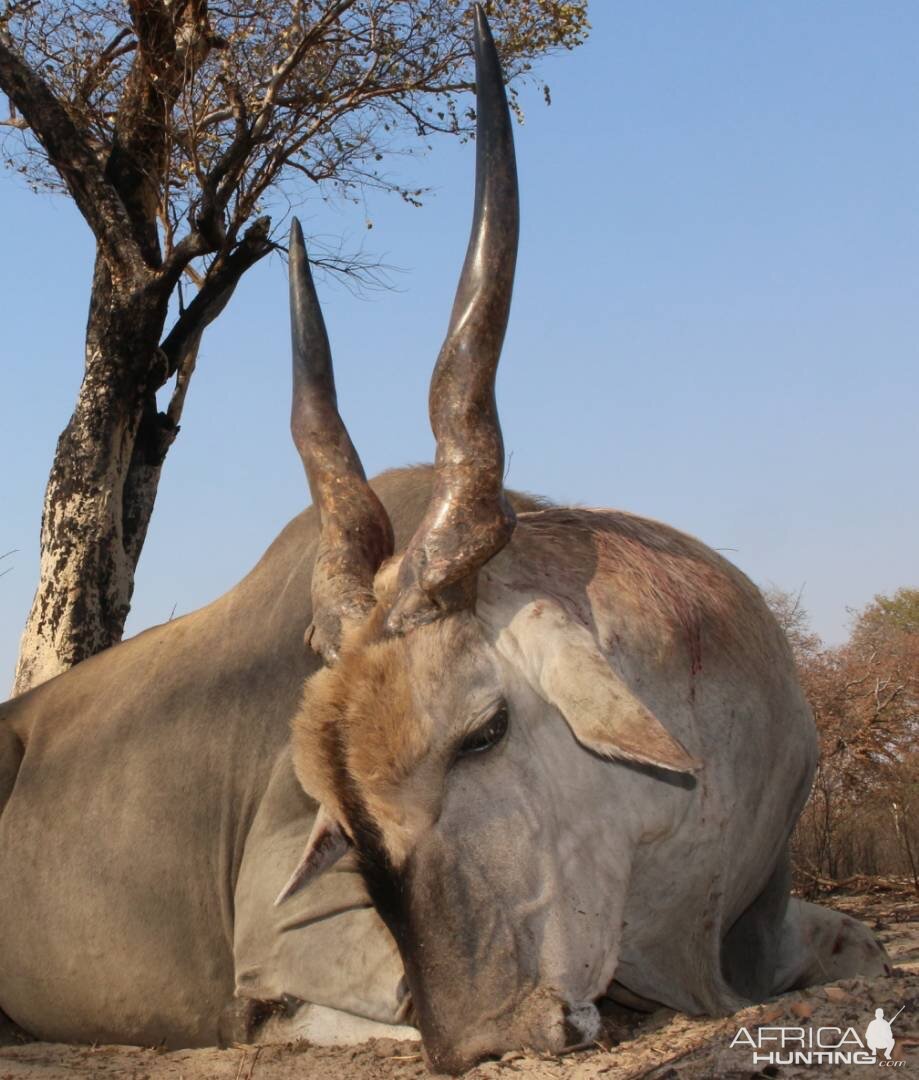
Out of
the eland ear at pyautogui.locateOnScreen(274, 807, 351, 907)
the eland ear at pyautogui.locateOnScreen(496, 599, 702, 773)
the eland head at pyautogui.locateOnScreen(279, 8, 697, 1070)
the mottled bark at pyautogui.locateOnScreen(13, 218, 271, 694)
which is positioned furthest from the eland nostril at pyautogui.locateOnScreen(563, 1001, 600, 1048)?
the mottled bark at pyautogui.locateOnScreen(13, 218, 271, 694)

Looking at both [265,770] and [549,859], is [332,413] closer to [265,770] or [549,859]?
[265,770]

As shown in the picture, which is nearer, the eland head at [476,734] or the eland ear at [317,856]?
the eland head at [476,734]

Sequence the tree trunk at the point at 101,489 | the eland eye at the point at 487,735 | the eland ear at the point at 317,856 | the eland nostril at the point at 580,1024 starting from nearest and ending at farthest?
the eland nostril at the point at 580,1024 < the eland eye at the point at 487,735 < the eland ear at the point at 317,856 < the tree trunk at the point at 101,489

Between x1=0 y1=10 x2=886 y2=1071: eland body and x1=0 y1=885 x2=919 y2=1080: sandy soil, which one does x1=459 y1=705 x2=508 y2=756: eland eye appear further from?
x1=0 y1=885 x2=919 y2=1080: sandy soil

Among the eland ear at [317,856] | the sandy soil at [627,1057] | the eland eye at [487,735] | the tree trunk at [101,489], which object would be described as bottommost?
the sandy soil at [627,1057]

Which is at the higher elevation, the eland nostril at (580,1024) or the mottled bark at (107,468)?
the mottled bark at (107,468)

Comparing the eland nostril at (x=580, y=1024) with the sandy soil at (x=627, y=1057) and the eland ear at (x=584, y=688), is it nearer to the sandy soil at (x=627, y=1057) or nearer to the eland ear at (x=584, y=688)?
the sandy soil at (x=627, y=1057)

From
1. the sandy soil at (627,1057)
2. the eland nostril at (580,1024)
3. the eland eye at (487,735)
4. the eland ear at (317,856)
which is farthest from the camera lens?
the eland ear at (317,856)

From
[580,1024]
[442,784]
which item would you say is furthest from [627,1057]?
[442,784]

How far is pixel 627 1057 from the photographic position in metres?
2.64

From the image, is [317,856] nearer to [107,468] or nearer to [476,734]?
[476,734]

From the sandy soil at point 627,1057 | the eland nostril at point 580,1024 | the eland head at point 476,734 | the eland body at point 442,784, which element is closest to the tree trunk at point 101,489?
the eland body at point 442,784

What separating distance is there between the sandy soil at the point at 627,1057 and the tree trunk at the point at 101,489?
446cm

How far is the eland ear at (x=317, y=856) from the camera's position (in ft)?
10.4
